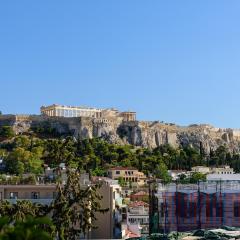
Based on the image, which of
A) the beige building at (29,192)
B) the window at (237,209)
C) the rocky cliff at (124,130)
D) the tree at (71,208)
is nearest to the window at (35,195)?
the beige building at (29,192)

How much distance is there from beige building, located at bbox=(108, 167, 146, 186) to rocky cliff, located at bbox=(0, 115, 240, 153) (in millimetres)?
25185

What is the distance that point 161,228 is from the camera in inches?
1966

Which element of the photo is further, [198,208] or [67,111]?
[67,111]

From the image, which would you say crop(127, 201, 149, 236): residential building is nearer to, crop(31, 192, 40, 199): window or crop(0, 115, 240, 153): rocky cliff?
crop(31, 192, 40, 199): window

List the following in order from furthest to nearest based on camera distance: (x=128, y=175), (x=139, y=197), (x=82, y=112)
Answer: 1. (x=82, y=112)
2. (x=128, y=175)
3. (x=139, y=197)

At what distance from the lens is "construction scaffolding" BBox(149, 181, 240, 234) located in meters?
50.0

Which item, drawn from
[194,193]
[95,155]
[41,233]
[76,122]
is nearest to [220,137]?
[76,122]

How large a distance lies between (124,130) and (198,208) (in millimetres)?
87799

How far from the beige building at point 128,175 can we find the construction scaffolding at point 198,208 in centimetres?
5135

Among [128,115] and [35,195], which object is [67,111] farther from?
[35,195]

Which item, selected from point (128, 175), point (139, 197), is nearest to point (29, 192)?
point (139, 197)

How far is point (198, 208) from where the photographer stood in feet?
165

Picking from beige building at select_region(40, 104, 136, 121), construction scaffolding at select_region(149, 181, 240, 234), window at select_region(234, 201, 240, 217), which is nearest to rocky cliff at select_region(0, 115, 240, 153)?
beige building at select_region(40, 104, 136, 121)

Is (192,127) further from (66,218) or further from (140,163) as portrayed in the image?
(66,218)
